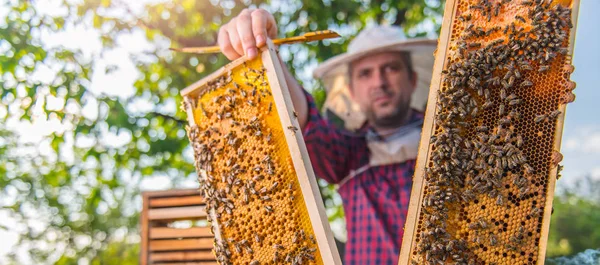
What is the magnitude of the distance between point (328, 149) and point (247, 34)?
1.81 m

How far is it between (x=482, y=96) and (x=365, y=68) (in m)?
2.53

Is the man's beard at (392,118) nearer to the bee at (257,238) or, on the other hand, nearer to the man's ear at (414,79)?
the man's ear at (414,79)

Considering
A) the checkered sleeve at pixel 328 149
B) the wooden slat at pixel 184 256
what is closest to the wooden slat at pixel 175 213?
the wooden slat at pixel 184 256

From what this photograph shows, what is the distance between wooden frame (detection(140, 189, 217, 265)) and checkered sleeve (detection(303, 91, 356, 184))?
3.33 ft

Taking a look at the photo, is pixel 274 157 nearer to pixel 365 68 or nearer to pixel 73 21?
pixel 365 68

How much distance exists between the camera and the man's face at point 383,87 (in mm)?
4449

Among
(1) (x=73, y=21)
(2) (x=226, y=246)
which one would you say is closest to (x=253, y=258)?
(2) (x=226, y=246)

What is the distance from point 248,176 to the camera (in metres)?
2.47

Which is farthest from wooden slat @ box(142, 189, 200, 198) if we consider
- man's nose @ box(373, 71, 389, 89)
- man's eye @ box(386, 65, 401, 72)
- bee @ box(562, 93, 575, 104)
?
bee @ box(562, 93, 575, 104)

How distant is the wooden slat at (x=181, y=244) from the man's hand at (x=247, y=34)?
171 cm

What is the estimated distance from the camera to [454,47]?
2199 millimetres

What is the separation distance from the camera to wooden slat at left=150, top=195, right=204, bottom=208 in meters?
3.97

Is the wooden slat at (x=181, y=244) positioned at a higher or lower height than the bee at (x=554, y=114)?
lower

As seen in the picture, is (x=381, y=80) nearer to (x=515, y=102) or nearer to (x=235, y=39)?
(x=235, y=39)
